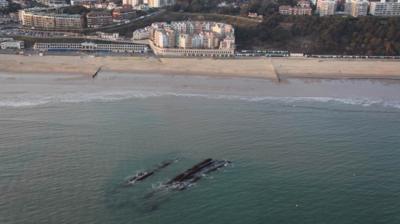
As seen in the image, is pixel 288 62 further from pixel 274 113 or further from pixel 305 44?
pixel 274 113

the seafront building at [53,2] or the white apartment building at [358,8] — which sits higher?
the seafront building at [53,2]

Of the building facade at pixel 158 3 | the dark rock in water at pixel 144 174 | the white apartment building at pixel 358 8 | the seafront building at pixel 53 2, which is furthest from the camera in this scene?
the seafront building at pixel 53 2

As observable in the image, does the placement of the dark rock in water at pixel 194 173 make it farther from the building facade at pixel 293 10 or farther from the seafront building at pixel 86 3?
the seafront building at pixel 86 3

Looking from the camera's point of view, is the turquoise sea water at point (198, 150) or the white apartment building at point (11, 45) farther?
the white apartment building at point (11, 45)

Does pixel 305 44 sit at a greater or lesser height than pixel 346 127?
greater

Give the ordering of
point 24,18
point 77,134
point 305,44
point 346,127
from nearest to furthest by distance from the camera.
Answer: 1. point 77,134
2. point 346,127
3. point 305,44
4. point 24,18

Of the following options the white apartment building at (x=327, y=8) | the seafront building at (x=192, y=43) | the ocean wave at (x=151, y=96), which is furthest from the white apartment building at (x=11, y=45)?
the white apartment building at (x=327, y=8)

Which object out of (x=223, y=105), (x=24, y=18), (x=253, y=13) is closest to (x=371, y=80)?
(x=223, y=105)

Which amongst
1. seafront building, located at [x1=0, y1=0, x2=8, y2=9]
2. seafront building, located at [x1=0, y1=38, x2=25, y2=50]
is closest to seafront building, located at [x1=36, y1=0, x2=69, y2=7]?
seafront building, located at [x1=0, y1=0, x2=8, y2=9]
